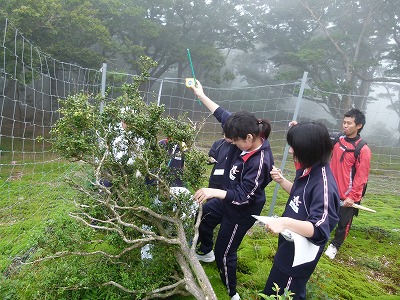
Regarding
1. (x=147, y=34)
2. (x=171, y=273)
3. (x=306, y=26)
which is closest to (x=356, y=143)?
(x=171, y=273)

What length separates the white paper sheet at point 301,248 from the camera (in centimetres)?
169

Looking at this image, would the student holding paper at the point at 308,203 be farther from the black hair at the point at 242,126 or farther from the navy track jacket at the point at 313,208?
the black hair at the point at 242,126

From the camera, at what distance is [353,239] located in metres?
4.35

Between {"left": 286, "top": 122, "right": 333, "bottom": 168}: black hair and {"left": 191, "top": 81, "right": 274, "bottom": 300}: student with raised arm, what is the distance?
0.43 meters

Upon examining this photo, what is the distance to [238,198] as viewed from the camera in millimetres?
2123

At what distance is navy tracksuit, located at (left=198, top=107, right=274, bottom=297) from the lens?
216 centimetres

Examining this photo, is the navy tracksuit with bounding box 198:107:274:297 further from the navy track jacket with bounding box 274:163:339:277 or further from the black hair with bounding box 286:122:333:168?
the black hair with bounding box 286:122:333:168

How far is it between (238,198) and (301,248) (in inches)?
21.8

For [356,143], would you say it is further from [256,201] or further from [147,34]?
[147,34]

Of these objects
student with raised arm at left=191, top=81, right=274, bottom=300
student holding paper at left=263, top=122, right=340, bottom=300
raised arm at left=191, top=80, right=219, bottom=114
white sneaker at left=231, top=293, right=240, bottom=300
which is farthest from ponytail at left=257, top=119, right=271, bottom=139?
white sneaker at left=231, top=293, right=240, bottom=300

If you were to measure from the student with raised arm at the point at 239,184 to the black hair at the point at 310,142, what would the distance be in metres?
0.43

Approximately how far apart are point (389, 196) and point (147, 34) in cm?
1284

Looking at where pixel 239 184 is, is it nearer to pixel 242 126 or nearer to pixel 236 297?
pixel 242 126

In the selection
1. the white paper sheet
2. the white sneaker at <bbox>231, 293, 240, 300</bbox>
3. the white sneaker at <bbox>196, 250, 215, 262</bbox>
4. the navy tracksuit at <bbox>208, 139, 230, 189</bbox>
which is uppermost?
the navy tracksuit at <bbox>208, 139, 230, 189</bbox>
